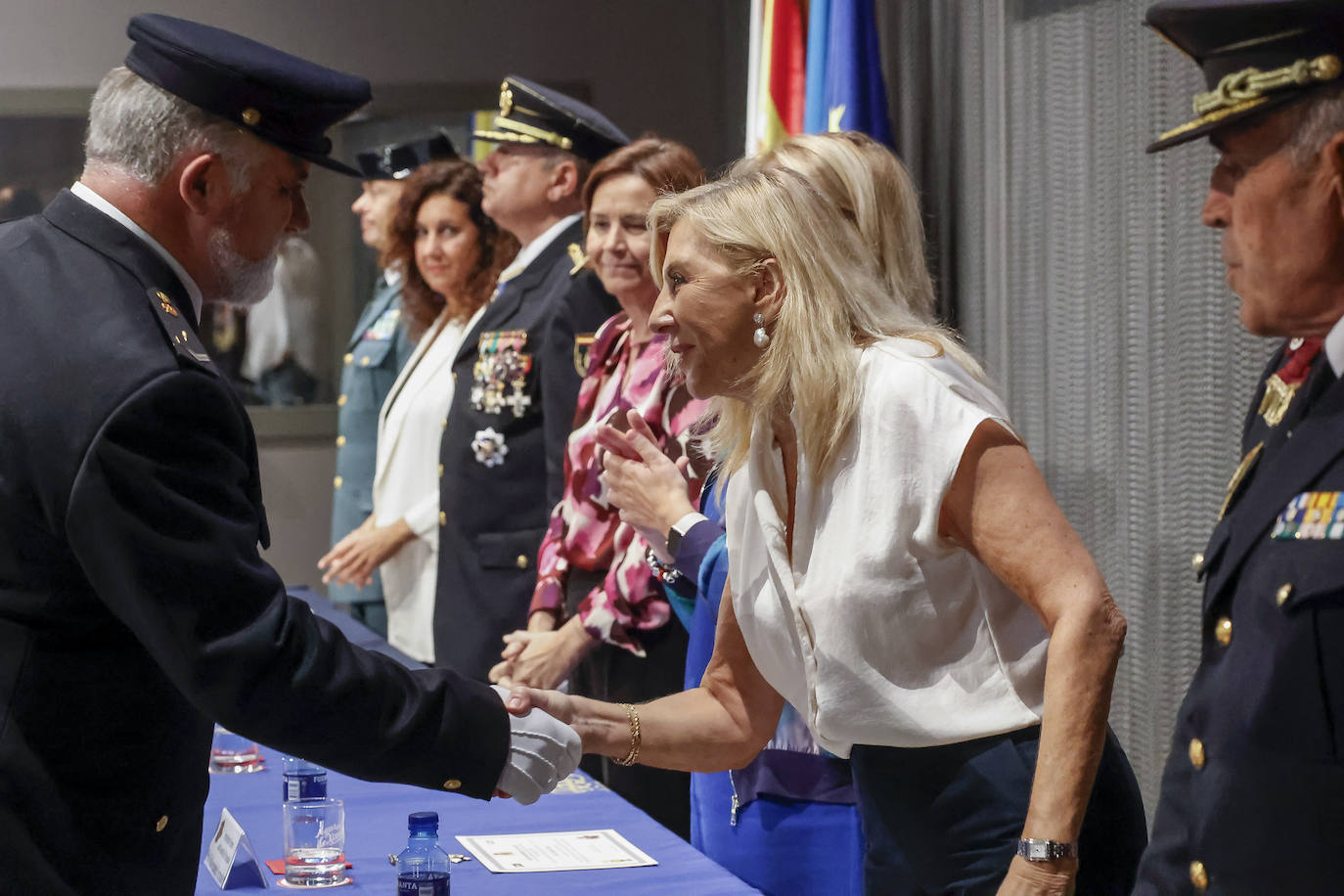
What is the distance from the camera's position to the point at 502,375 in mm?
3494

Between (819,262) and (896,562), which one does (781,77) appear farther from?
(896,562)

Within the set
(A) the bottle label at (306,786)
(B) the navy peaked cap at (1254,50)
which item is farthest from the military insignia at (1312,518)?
(A) the bottle label at (306,786)

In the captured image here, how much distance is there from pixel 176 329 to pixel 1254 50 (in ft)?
3.40

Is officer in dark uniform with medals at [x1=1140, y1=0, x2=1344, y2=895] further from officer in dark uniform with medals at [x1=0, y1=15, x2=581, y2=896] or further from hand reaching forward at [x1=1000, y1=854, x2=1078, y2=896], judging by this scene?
officer in dark uniform with medals at [x1=0, y1=15, x2=581, y2=896]

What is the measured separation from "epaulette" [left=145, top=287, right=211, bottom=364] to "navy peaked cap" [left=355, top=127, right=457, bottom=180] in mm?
3091

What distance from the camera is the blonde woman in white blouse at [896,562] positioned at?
1.51 meters

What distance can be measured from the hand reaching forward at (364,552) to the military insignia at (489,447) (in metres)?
0.72

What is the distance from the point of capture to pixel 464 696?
1.66 meters

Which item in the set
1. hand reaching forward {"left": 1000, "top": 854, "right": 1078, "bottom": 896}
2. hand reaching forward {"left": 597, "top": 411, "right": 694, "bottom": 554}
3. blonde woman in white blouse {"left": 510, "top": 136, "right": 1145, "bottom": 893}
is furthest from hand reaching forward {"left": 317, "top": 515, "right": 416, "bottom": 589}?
hand reaching forward {"left": 1000, "top": 854, "right": 1078, "bottom": 896}

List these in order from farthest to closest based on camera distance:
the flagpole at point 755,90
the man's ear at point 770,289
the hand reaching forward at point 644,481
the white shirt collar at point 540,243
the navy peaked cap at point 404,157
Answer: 1. the navy peaked cap at point 404,157
2. the flagpole at point 755,90
3. the white shirt collar at point 540,243
4. the hand reaching forward at point 644,481
5. the man's ear at point 770,289

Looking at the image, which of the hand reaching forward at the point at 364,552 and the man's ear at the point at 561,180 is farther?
the hand reaching forward at the point at 364,552

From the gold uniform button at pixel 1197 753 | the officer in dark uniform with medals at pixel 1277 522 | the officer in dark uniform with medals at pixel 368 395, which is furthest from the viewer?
the officer in dark uniform with medals at pixel 368 395

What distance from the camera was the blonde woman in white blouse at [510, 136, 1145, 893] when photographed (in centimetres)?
151

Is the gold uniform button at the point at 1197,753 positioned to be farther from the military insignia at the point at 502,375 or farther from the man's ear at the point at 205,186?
the military insignia at the point at 502,375
